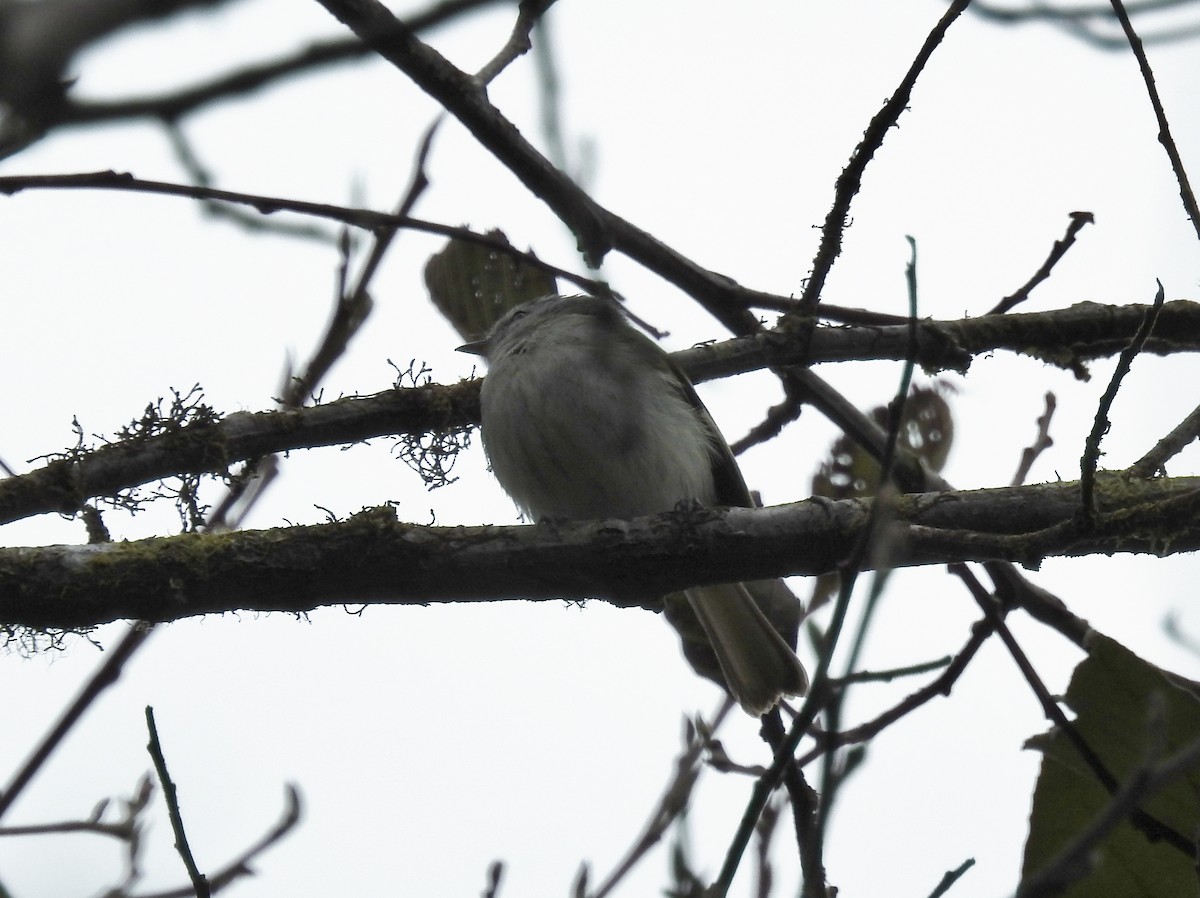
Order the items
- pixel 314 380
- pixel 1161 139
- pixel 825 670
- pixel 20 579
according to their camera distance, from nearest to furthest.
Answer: pixel 825 670 → pixel 1161 139 → pixel 20 579 → pixel 314 380

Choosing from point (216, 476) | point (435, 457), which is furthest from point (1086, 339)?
point (216, 476)

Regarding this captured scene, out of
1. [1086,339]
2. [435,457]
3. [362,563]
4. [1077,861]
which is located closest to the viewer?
[1077,861]

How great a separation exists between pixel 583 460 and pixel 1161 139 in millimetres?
2384

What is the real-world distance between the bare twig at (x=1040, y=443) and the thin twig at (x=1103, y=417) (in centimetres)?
212

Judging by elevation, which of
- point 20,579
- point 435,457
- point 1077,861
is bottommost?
point 1077,861

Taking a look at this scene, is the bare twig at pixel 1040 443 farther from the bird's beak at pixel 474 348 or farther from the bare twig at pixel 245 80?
the bare twig at pixel 245 80

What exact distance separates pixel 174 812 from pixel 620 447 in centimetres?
282

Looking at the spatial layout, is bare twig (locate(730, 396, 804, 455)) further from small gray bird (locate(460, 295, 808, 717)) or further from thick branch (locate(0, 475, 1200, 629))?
thick branch (locate(0, 475, 1200, 629))

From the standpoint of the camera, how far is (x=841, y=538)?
11.5ft

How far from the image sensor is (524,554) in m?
3.57

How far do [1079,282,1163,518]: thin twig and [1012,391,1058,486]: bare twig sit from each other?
6.94 feet

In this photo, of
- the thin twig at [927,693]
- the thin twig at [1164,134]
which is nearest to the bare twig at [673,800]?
the thin twig at [927,693]

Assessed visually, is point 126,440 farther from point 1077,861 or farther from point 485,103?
point 1077,861

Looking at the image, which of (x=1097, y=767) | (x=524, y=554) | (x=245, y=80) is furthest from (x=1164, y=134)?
(x=245, y=80)
